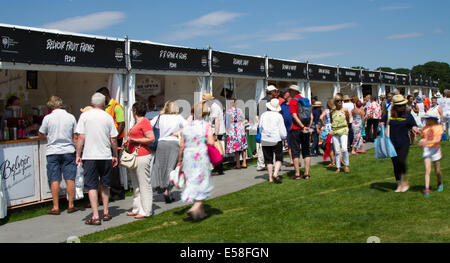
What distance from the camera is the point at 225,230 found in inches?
213

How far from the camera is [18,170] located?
273 inches

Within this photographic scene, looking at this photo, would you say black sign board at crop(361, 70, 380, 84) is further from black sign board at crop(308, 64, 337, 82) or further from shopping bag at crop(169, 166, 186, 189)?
shopping bag at crop(169, 166, 186, 189)

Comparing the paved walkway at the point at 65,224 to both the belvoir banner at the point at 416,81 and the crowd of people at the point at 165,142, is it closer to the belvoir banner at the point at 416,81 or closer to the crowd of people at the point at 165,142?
the crowd of people at the point at 165,142

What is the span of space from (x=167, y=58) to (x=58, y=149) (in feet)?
10.8

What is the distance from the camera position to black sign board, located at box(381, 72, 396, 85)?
872 inches

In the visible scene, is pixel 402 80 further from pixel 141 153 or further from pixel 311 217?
pixel 141 153

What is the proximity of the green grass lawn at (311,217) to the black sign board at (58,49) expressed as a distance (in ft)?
9.81

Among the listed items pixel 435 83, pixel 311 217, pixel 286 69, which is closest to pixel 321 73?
pixel 286 69

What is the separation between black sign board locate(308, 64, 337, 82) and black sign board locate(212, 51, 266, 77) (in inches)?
126

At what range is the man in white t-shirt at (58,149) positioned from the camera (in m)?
6.82

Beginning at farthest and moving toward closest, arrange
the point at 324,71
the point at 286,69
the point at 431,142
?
the point at 324,71
the point at 286,69
the point at 431,142

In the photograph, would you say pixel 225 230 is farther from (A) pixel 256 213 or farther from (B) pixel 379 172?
(B) pixel 379 172
